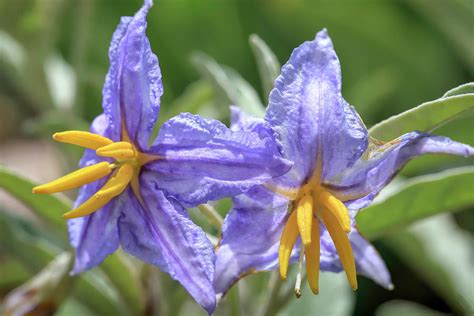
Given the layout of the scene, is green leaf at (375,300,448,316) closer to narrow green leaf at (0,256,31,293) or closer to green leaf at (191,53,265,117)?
green leaf at (191,53,265,117)

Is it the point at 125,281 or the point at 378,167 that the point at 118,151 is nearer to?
the point at 378,167

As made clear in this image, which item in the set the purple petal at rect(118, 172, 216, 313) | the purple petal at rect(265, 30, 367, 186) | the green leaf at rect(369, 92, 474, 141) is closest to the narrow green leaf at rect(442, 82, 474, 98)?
the green leaf at rect(369, 92, 474, 141)

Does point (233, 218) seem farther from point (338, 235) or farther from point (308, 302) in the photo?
point (308, 302)

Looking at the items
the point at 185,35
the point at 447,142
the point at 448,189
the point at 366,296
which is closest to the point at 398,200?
the point at 448,189

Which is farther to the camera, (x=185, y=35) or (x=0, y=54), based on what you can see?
(x=185, y=35)

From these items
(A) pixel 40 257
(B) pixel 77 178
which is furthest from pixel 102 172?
(A) pixel 40 257
